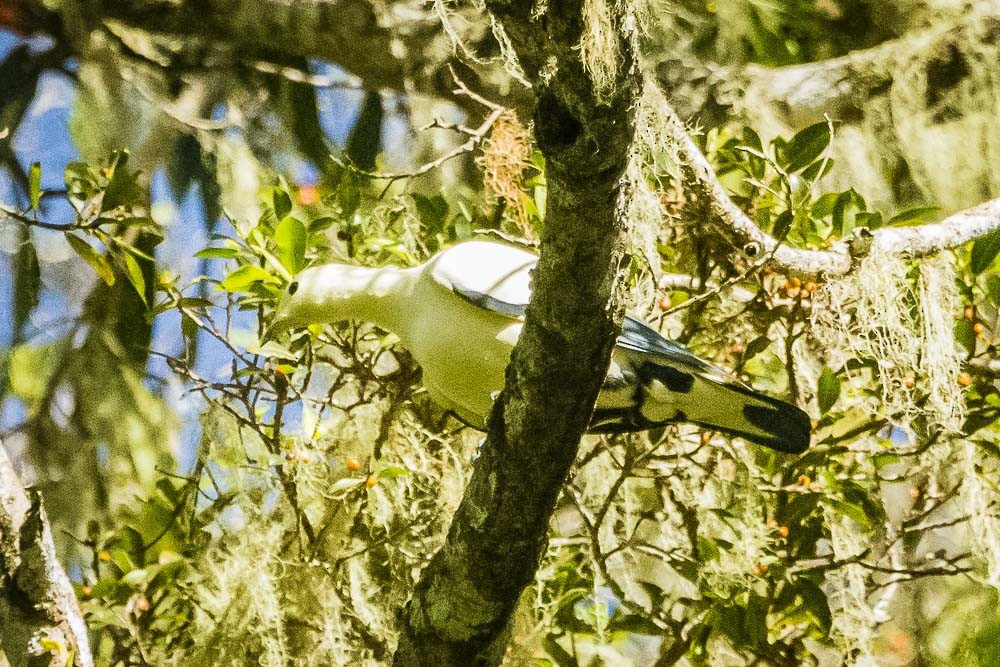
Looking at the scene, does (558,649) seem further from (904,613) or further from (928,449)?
(904,613)

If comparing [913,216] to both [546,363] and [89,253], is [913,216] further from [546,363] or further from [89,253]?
[89,253]

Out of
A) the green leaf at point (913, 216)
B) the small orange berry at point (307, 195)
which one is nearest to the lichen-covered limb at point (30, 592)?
the small orange berry at point (307, 195)

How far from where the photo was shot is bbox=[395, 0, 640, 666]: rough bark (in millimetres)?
1080

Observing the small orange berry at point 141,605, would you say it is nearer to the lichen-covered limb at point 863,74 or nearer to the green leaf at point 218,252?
the green leaf at point 218,252

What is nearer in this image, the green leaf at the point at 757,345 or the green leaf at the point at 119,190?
the green leaf at the point at 119,190

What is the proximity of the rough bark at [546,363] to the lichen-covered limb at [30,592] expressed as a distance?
466 millimetres

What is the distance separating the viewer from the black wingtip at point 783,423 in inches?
68.5

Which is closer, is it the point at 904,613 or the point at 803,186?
the point at 803,186

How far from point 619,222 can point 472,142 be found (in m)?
0.77

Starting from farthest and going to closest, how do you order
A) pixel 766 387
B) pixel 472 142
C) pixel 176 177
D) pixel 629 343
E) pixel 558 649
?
pixel 176 177 → pixel 766 387 → pixel 558 649 → pixel 472 142 → pixel 629 343

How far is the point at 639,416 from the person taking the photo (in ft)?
5.84

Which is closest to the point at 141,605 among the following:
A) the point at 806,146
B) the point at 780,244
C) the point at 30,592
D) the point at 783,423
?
the point at 30,592

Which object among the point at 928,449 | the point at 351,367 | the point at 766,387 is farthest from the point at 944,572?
the point at 351,367

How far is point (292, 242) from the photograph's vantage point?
1.84 metres
